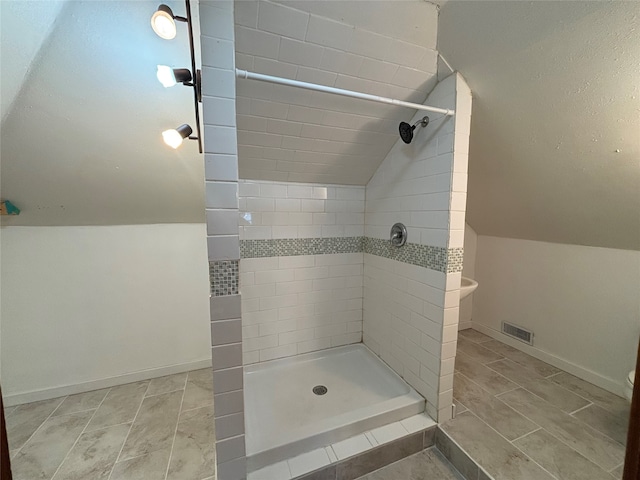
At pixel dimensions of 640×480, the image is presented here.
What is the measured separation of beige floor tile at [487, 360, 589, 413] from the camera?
1613 mm

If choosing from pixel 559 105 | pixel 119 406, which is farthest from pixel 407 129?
pixel 119 406

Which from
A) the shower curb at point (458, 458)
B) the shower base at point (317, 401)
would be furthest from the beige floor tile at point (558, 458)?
the shower base at point (317, 401)

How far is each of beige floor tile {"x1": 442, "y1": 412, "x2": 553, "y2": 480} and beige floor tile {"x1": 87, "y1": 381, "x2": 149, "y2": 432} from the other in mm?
1956

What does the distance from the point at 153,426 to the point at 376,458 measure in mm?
1325

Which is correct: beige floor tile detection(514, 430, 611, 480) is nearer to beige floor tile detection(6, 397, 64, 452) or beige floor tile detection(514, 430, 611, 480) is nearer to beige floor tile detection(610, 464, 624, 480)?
beige floor tile detection(610, 464, 624, 480)

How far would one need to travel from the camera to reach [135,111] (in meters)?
1.36

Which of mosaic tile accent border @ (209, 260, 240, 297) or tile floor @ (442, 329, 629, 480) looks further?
tile floor @ (442, 329, 629, 480)

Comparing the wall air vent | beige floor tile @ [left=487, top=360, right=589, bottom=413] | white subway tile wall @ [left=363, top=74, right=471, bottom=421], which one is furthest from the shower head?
the wall air vent

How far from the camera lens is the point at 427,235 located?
4.92 feet

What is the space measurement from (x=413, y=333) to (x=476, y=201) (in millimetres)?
1284

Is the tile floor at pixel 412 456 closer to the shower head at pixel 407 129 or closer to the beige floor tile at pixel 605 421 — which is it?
the beige floor tile at pixel 605 421

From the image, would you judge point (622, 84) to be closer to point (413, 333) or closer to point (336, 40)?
point (336, 40)

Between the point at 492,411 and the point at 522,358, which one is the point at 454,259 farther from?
the point at 522,358

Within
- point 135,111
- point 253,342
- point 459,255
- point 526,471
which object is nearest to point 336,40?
point 135,111
